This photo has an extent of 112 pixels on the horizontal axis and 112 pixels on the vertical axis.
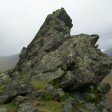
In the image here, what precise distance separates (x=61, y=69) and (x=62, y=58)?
2.35 metres

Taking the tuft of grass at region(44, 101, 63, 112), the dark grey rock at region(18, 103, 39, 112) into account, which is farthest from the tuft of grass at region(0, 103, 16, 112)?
the tuft of grass at region(44, 101, 63, 112)

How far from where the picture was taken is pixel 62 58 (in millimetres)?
48438

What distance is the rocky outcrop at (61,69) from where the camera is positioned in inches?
1644

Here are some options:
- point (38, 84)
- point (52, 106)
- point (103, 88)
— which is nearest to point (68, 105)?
point (52, 106)

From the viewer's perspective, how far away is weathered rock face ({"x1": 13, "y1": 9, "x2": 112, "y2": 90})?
4631cm

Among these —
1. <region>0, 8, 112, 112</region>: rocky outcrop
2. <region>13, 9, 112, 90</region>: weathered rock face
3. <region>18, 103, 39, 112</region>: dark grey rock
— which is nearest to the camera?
<region>18, 103, 39, 112</region>: dark grey rock

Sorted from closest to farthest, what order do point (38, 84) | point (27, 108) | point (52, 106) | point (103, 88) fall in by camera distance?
1. point (27, 108)
2. point (52, 106)
3. point (38, 84)
4. point (103, 88)

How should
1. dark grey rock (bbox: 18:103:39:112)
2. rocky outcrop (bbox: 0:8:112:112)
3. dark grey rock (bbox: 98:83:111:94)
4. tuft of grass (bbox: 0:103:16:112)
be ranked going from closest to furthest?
dark grey rock (bbox: 18:103:39:112) → tuft of grass (bbox: 0:103:16:112) → rocky outcrop (bbox: 0:8:112:112) → dark grey rock (bbox: 98:83:111:94)

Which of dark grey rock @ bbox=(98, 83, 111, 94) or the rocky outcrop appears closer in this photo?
the rocky outcrop

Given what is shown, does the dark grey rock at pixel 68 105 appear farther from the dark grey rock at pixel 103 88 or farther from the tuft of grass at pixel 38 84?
the dark grey rock at pixel 103 88

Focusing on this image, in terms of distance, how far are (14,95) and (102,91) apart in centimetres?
1518

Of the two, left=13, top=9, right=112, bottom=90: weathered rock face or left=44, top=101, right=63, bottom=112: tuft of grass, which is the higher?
left=13, top=9, right=112, bottom=90: weathered rock face

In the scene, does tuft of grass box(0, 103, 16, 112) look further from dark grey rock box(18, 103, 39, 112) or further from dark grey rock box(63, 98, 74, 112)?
dark grey rock box(63, 98, 74, 112)

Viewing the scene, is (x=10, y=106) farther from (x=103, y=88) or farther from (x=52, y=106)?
(x=103, y=88)
